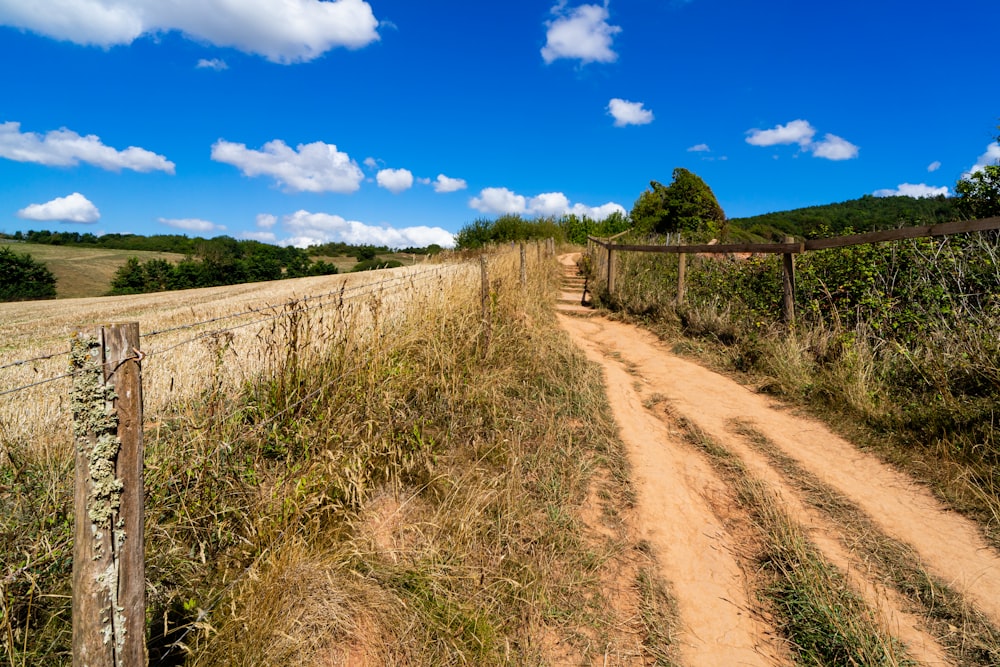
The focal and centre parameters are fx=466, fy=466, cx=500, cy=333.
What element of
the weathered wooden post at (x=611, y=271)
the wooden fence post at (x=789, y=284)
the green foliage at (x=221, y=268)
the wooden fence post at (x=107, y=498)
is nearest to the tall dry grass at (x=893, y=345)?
the wooden fence post at (x=789, y=284)

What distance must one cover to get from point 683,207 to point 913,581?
73.3 feet

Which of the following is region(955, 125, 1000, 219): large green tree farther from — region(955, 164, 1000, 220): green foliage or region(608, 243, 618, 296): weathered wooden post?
region(608, 243, 618, 296): weathered wooden post

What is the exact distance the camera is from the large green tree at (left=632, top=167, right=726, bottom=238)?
74.0 feet

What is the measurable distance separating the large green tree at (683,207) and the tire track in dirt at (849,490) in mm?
18013

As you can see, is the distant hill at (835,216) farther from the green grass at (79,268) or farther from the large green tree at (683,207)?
the green grass at (79,268)

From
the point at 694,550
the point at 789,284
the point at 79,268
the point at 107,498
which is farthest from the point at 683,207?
the point at 79,268

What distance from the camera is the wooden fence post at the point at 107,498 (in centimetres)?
137

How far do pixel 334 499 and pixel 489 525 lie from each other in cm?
100

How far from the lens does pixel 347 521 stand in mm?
2746

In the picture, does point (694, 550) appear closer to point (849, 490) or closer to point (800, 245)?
point (849, 490)

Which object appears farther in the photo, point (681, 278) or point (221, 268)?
point (221, 268)

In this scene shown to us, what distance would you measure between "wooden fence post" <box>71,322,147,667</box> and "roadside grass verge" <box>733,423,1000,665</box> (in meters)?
3.54

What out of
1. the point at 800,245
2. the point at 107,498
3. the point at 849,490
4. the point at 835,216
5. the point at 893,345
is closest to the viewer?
the point at 107,498

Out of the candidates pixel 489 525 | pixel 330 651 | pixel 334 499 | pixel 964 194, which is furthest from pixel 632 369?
pixel 964 194
